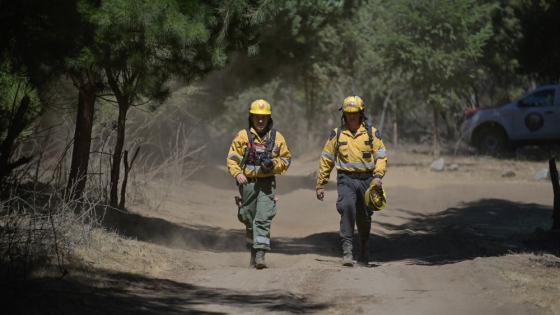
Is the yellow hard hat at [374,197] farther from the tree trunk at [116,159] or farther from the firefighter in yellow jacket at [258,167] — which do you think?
the tree trunk at [116,159]

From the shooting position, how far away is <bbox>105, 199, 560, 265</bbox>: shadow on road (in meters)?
12.1

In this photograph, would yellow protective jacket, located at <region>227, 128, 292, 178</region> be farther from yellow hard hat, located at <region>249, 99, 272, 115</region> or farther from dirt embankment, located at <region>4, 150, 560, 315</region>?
dirt embankment, located at <region>4, 150, 560, 315</region>

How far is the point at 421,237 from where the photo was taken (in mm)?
14094

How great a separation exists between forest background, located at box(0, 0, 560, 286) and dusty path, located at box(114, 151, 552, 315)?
1.36 meters

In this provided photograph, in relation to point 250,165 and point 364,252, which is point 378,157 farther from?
point 250,165

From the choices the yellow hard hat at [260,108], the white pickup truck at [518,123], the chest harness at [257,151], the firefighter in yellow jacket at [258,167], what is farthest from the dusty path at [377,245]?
the white pickup truck at [518,123]

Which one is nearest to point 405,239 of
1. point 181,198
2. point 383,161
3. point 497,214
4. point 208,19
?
point 497,214

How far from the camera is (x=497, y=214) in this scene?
1609cm

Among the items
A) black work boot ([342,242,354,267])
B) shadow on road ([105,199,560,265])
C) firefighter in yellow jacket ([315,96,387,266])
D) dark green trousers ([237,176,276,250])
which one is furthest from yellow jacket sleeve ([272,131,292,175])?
shadow on road ([105,199,560,265])

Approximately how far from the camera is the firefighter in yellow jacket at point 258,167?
10031 mm

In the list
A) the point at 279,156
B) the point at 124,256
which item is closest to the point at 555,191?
the point at 279,156

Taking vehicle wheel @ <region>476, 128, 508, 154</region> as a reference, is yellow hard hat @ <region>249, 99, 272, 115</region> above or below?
below

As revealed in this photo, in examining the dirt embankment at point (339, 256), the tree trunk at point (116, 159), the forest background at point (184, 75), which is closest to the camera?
the dirt embankment at point (339, 256)

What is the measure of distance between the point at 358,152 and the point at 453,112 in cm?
2703
